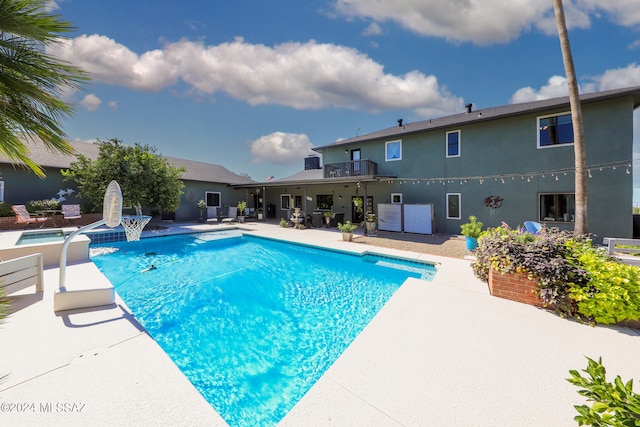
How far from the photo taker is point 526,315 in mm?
3359

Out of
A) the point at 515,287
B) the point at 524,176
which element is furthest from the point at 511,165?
the point at 515,287

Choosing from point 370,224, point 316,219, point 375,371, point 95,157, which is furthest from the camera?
point 95,157

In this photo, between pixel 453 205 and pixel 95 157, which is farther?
pixel 95 157

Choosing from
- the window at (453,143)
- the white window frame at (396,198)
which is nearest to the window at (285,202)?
the white window frame at (396,198)

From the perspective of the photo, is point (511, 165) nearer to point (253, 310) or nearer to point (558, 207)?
point (558, 207)

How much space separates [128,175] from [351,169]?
442 inches

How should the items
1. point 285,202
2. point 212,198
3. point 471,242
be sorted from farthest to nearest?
point 285,202
point 212,198
point 471,242

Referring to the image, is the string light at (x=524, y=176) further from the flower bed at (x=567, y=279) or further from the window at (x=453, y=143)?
the flower bed at (x=567, y=279)

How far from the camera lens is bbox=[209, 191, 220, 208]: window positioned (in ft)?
56.7

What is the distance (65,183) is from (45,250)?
1016 centimetres

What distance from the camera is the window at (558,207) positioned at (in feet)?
29.2

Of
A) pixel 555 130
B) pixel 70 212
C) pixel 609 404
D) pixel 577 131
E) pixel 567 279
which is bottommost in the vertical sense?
pixel 567 279

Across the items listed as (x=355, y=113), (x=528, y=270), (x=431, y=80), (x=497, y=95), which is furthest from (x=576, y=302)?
(x=355, y=113)

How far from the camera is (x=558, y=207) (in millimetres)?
9195
